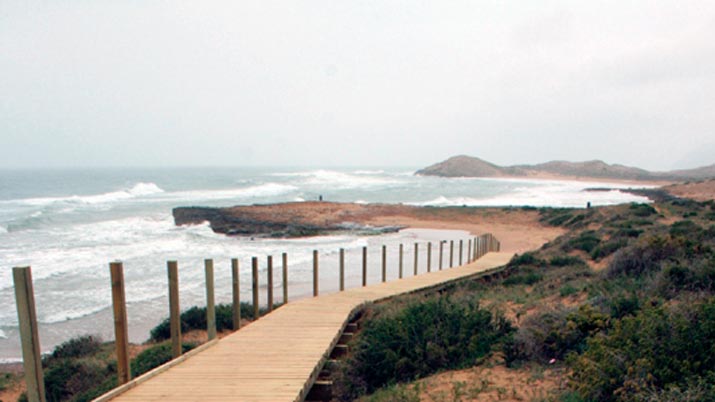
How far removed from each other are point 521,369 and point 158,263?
1856 cm

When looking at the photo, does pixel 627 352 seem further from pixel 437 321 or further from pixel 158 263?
pixel 158 263

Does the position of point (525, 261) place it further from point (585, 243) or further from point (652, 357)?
point (652, 357)

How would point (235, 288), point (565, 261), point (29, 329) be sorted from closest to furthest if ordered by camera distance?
point (29, 329) < point (235, 288) < point (565, 261)

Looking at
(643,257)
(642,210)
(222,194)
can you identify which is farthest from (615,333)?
(222,194)

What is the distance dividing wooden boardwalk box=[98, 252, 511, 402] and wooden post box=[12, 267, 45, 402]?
0.61m

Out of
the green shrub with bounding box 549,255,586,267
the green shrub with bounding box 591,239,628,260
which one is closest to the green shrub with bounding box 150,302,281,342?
the green shrub with bounding box 549,255,586,267

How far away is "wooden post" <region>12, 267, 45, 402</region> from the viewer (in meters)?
4.20

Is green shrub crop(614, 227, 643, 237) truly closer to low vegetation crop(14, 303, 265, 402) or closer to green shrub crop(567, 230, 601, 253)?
green shrub crop(567, 230, 601, 253)

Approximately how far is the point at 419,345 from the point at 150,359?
4.57m

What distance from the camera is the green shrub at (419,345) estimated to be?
237 inches

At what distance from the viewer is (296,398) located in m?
4.75

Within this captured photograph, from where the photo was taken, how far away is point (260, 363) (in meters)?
5.78

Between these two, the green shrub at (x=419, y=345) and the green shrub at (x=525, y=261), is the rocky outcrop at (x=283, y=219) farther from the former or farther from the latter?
the green shrub at (x=419, y=345)

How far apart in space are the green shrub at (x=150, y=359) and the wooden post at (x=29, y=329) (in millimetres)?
3110
